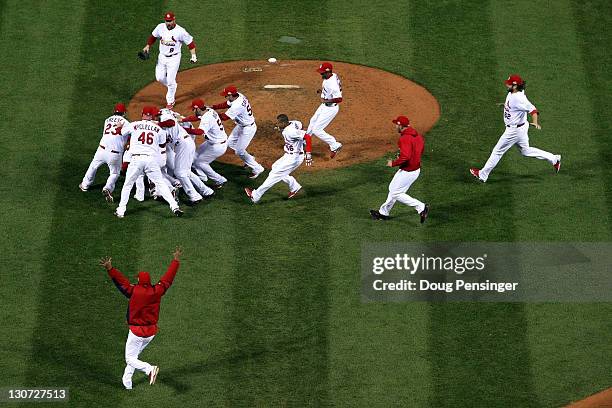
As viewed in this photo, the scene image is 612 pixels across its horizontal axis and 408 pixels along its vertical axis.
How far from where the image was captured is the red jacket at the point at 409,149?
23.3m

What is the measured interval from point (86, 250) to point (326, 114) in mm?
5186

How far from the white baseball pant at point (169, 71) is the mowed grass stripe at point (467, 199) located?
15.5ft

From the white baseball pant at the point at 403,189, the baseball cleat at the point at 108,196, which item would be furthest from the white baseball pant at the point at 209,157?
the white baseball pant at the point at 403,189

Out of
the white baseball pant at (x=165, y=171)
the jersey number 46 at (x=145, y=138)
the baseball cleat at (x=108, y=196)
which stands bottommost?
the baseball cleat at (x=108, y=196)

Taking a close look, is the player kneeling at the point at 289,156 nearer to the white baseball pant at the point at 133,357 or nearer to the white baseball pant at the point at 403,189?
the white baseball pant at the point at 403,189

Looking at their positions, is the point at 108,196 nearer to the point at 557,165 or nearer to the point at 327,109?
the point at 327,109

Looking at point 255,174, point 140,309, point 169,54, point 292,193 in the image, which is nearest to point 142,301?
point 140,309

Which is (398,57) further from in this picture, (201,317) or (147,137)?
(201,317)

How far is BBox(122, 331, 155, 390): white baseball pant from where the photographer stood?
20062 mm

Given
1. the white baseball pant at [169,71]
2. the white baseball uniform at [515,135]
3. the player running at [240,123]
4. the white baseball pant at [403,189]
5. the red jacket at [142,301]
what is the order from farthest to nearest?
the white baseball pant at [169,71], the player running at [240,123], the white baseball uniform at [515,135], the white baseball pant at [403,189], the red jacket at [142,301]

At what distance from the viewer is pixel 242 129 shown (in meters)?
25.2

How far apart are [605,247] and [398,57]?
7.09 meters

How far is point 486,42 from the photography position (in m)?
29.0

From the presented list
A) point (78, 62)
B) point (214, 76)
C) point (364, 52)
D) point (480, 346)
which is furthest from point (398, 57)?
point (480, 346)
